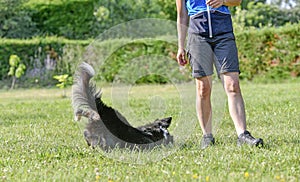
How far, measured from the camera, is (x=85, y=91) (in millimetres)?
4773

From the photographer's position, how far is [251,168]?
3.90m

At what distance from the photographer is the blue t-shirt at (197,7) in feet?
16.0

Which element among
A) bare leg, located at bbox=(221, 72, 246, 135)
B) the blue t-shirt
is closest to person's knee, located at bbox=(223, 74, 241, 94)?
bare leg, located at bbox=(221, 72, 246, 135)

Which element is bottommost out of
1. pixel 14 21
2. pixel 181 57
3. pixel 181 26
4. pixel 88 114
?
pixel 88 114

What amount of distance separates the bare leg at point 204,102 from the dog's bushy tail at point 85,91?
934 mm

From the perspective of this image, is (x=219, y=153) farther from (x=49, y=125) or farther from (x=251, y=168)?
(x=49, y=125)

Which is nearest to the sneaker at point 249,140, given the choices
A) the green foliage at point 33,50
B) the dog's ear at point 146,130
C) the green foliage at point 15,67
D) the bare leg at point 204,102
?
the bare leg at point 204,102

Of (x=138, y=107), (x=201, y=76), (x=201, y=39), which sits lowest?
(x=138, y=107)

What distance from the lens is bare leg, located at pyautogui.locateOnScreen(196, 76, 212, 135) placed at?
198 inches

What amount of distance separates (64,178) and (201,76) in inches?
67.7

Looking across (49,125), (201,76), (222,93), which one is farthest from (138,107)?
(201,76)

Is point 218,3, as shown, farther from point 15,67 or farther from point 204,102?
point 15,67

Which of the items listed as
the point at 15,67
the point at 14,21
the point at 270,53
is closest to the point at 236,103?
the point at 270,53

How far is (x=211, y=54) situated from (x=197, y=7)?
42cm
